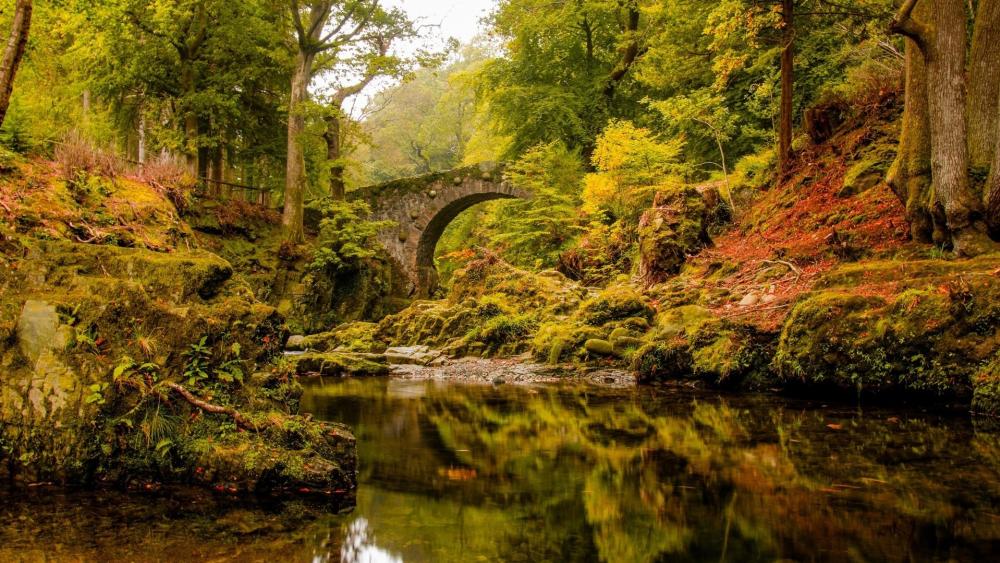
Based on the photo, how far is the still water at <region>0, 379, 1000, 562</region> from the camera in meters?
2.67

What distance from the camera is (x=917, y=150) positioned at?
726cm

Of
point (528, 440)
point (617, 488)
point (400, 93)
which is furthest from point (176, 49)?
point (400, 93)

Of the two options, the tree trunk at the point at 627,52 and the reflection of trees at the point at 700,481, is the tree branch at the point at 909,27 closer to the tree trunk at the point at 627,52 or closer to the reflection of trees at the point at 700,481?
the reflection of trees at the point at 700,481

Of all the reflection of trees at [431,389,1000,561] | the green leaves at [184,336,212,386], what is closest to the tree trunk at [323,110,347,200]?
the reflection of trees at [431,389,1000,561]

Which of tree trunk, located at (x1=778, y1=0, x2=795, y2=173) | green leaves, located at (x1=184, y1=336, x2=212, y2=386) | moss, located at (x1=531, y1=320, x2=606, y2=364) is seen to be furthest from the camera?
tree trunk, located at (x1=778, y1=0, x2=795, y2=173)

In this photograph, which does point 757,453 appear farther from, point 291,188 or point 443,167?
point 443,167

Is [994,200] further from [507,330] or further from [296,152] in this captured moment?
[296,152]

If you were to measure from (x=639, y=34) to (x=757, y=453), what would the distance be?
19.0 metres

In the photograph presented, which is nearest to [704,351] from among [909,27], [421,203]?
[909,27]

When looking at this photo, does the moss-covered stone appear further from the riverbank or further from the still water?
the still water

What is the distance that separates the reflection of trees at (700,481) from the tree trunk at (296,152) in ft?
44.7

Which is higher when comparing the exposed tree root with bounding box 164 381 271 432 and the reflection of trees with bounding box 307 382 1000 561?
Answer: the exposed tree root with bounding box 164 381 271 432

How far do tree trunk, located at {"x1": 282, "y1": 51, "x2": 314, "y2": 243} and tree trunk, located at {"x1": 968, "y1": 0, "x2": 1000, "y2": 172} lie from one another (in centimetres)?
1469

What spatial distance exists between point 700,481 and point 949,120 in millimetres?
5355
